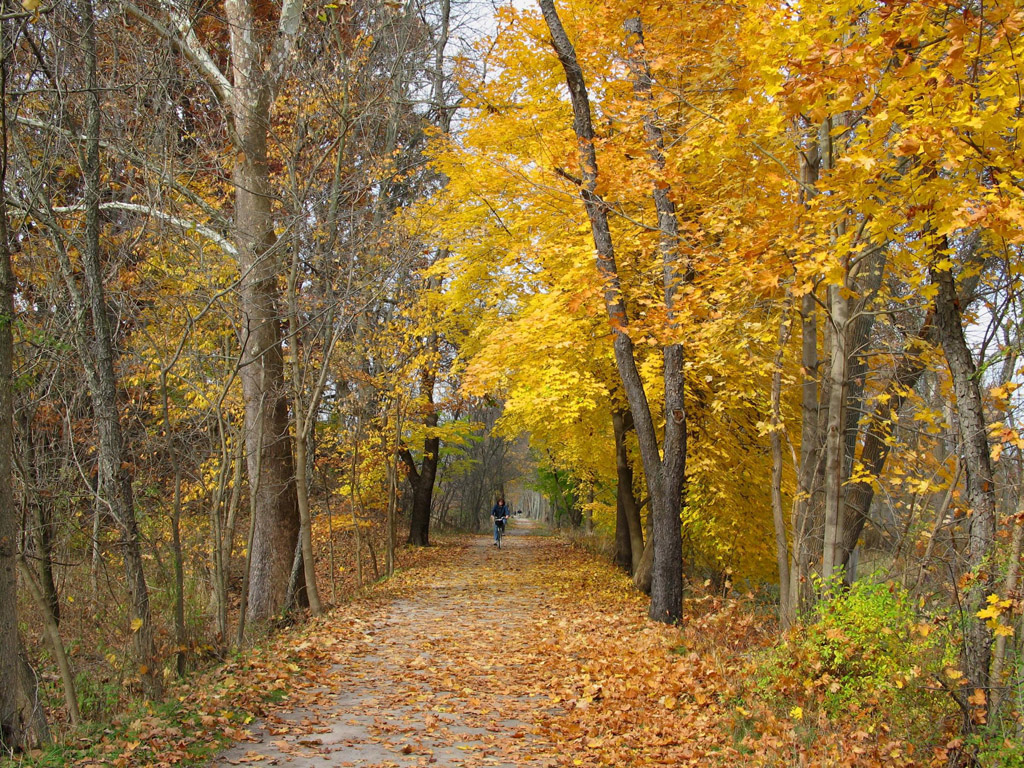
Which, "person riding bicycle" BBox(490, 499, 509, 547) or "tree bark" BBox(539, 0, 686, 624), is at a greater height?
"tree bark" BBox(539, 0, 686, 624)

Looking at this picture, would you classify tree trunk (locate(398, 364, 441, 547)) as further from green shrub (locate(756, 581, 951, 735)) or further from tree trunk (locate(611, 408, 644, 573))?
green shrub (locate(756, 581, 951, 735))

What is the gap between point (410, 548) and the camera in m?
22.9

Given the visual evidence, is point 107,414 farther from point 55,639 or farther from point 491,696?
point 491,696

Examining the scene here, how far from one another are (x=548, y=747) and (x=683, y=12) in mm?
8038

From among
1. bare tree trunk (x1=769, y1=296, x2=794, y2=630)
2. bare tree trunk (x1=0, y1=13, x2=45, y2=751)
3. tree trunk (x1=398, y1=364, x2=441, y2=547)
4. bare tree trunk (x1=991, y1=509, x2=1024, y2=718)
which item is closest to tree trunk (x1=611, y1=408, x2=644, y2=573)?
bare tree trunk (x1=769, y1=296, x2=794, y2=630)

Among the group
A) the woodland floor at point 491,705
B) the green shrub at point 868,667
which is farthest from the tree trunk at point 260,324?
the green shrub at point 868,667

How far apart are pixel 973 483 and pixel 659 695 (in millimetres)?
3008

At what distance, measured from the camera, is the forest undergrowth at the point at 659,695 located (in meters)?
4.92

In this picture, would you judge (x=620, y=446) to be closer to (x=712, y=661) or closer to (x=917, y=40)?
(x=712, y=661)

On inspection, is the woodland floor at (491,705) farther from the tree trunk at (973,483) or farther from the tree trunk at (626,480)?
the tree trunk at (626,480)

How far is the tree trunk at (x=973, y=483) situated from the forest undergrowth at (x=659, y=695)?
0.79 ft

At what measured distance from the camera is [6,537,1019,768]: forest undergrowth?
4.92 m

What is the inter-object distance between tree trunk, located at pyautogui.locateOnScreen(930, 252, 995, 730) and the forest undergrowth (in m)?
0.24

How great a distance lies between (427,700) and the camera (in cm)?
653
